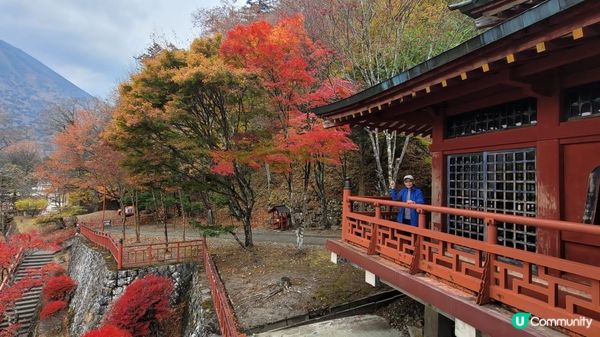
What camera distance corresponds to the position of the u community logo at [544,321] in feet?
9.54

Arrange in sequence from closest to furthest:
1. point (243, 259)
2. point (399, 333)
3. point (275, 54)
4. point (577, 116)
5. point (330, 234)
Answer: point (577, 116) → point (399, 333) → point (275, 54) → point (243, 259) → point (330, 234)

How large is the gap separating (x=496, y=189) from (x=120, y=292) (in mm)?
14010

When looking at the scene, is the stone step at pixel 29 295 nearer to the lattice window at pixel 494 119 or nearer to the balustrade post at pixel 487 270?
the lattice window at pixel 494 119

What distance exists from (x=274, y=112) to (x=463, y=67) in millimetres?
10603

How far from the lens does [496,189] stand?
5.34 meters

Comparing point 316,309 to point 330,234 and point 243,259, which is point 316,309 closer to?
point 243,259

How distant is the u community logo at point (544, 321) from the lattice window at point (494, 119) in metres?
2.78

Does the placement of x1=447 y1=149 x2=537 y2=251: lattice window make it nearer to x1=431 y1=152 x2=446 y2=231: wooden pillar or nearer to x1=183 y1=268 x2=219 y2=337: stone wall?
x1=431 y1=152 x2=446 y2=231: wooden pillar

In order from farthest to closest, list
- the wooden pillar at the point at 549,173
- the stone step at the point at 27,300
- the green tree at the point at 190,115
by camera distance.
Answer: the stone step at the point at 27,300
the green tree at the point at 190,115
the wooden pillar at the point at 549,173

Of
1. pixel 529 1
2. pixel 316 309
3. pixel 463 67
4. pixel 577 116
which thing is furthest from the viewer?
pixel 316 309

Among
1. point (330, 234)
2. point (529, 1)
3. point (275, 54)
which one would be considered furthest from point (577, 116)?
point (330, 234)

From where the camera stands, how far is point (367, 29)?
1370 cm

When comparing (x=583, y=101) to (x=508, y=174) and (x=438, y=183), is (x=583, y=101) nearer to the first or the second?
(x=508, y=174)

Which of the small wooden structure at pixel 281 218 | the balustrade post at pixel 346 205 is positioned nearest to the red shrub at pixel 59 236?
the small wooden structure at pixel 281 218
